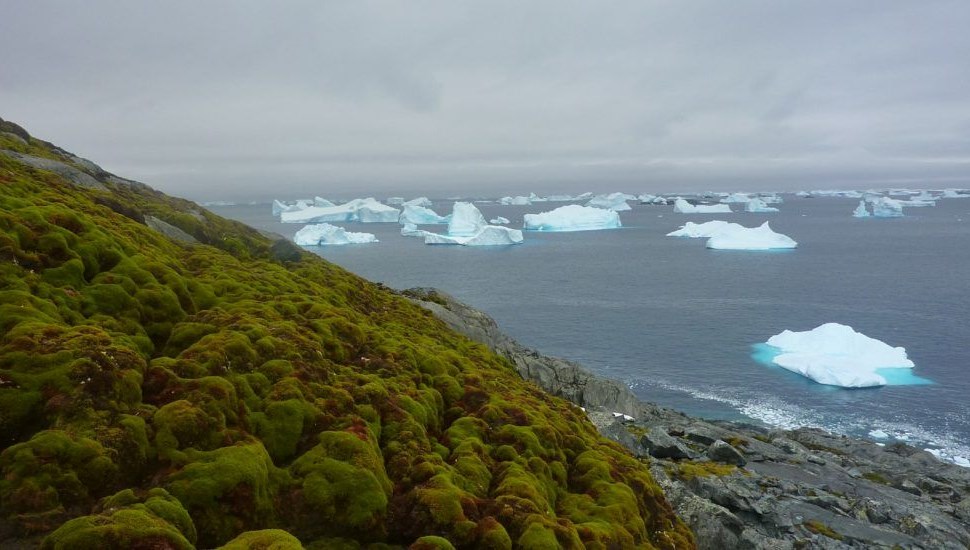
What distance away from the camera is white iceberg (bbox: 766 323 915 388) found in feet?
199

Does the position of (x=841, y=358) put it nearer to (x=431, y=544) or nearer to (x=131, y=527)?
(x=431, y=544)

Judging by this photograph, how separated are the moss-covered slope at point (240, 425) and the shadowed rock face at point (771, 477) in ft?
20.6

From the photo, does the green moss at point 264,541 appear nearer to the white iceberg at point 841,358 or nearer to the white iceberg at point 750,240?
the white iceberg at point 841,358

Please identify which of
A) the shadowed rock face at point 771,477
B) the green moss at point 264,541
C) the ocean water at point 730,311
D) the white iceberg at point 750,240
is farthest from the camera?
the white iceberg at point 750,240

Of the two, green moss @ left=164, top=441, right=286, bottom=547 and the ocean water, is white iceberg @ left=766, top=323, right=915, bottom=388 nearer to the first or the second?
the ocean water

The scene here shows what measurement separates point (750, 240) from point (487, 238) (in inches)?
3097

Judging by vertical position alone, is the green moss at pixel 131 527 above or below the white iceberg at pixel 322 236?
above

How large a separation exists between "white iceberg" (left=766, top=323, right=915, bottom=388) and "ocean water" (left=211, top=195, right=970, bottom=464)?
1.13m

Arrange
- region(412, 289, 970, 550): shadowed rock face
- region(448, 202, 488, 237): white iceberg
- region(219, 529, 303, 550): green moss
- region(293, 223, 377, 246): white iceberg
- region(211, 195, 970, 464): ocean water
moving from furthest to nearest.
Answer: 1. region(448, 202, 488, 237): white iceberg
2. region(293, 223, 377, 246): white iceberg
3. region(211, 195, 970, 464): ocean water
4. region(412, 289, 970, 550): shadowed rock face
5. region(219, 529, 303, 550): green moss

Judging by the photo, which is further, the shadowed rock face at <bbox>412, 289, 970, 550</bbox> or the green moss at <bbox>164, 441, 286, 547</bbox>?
the shadowed rock face at <bbox>412, 289, 970, 550</bbox>

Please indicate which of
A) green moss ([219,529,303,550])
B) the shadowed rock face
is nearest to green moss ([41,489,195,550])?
green moss ([219,529,303,550])

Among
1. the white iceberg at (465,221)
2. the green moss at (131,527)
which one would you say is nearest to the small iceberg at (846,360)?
the green moss at (131,527)

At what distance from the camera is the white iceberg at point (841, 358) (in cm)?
6075

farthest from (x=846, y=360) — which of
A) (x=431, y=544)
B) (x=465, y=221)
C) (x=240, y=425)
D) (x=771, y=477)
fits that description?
(x=465, y=221)
